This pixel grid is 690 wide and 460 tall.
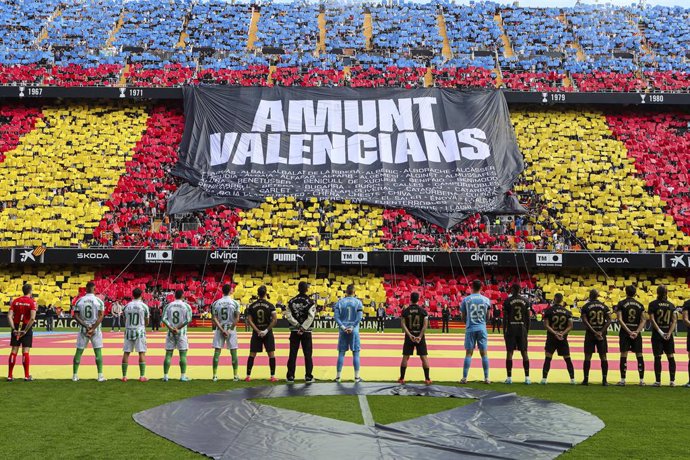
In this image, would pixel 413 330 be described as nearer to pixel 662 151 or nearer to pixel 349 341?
pixel 349 341

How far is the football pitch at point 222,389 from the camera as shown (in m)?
8.26

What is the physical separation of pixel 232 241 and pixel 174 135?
1087 cm

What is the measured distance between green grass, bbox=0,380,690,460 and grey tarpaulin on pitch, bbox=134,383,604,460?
32 cm

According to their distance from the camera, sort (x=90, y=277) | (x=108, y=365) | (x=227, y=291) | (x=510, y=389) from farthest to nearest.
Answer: (x=90, y=277) < (x=108, y=365) < (x=227, y=291) < (x=510, y=389)

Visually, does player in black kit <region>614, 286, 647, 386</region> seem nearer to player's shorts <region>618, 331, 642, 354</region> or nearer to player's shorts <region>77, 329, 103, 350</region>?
player's shorts <region>618, 331, 642, 354</region>

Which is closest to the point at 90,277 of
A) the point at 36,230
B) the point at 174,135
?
the point at 36,230

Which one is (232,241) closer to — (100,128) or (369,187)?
(369,187)

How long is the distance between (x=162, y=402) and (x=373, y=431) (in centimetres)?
410

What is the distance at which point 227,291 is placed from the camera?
Result: 46.7 ft

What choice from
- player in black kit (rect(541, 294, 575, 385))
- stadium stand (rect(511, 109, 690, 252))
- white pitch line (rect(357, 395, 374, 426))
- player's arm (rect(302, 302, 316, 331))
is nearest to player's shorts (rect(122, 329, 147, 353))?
player's arm (rect(302, 302, 316, 331))

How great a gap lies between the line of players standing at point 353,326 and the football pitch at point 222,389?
1.84 feet

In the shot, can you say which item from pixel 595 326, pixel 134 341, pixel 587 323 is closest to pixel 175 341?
pixel 134 341

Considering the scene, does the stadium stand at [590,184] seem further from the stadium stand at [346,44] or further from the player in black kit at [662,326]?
the player in black kit at [662,326]

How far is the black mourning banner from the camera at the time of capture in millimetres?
40656
